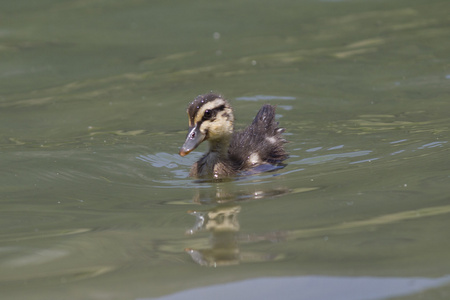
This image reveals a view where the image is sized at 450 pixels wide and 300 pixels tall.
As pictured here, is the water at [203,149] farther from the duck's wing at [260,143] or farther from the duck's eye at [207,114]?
the duck's eye at [207,114]

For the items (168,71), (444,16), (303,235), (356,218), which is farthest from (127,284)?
(444,16)

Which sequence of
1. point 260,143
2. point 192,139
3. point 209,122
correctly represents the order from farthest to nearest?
point 260,143 → point 209,122 → point 192,139

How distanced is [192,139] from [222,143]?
1.52ft

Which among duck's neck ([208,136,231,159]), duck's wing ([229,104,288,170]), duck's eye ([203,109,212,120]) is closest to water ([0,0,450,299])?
duck's wing ([229,104,288,170])

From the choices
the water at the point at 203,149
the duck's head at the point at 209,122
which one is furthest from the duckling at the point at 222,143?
the water at the point at 203,149

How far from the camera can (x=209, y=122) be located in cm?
694

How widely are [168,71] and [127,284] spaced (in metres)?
7.22

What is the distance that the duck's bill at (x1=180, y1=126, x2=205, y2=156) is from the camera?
264 inches

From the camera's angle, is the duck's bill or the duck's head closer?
the duck's bill

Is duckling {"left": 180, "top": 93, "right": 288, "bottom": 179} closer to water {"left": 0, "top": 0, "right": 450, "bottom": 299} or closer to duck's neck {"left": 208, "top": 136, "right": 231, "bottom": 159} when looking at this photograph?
duck's neck {"left": 208, "top": 136, "right": 231, "bottom": 159}

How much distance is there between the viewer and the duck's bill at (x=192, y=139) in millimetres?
6707

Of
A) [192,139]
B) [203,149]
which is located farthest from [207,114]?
[203,149]

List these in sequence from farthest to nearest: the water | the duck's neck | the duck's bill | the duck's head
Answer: the duck's neck → the duck's head → the duck's bill → the water

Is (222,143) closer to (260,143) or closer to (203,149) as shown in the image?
(260,143)
